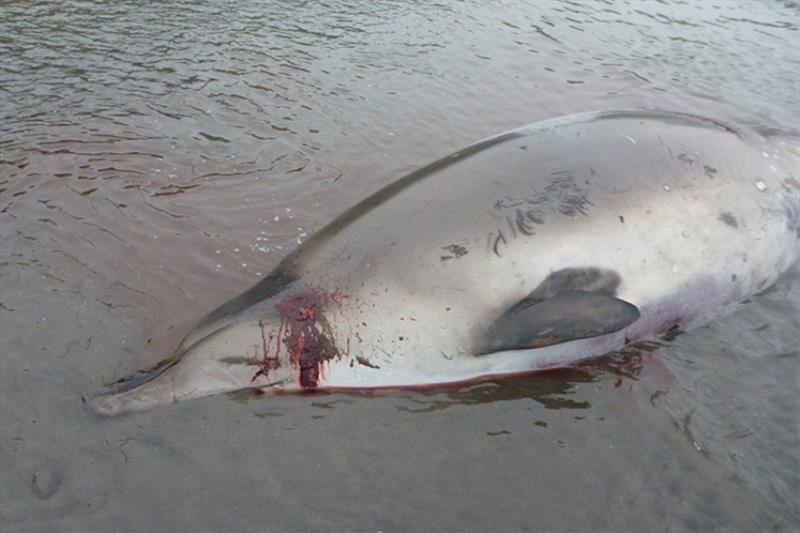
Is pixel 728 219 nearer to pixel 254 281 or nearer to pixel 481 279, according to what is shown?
pixel 481 279

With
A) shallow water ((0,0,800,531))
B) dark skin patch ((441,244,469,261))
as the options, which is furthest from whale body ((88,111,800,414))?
shallow water ((0,0,800,531))

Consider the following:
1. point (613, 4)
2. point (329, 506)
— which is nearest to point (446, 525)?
point (329, 506)

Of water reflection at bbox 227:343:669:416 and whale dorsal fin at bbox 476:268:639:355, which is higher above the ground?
whale dorsal fin at bbox 476:268:639:355

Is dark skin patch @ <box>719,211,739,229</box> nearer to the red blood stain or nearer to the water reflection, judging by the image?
the water reflection

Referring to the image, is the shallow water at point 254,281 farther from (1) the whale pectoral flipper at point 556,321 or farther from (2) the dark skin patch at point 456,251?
(2) the dark skin patch at point 456,251

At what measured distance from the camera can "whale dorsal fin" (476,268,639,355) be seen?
13.4ft

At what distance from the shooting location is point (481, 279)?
4.16 metres

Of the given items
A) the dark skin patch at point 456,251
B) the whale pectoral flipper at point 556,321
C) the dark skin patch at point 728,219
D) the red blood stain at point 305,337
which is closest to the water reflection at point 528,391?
the red blood stain at point 305,337

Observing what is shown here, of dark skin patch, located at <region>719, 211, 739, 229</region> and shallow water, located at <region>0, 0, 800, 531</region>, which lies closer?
shallow water, located at <region>0, 0, 800, 531</region>

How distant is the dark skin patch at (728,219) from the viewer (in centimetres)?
473

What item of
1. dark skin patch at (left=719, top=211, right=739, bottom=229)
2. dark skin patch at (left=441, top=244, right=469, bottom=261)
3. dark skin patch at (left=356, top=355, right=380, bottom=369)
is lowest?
dark skin patch at (left=356, top=355, right=380, bottom=369)

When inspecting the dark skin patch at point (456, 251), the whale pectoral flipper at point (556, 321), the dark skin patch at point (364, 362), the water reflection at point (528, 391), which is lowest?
the water reflection at point (528, 391)

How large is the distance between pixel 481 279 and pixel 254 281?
1.79 m

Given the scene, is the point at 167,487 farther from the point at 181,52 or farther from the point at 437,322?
the point at 181,52
